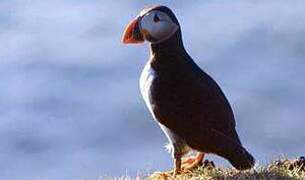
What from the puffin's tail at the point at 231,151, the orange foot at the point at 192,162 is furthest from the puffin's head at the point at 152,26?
the orange foot at the point at 192,162

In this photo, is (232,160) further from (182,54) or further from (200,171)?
(182,54)

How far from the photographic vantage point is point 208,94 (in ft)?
35.4

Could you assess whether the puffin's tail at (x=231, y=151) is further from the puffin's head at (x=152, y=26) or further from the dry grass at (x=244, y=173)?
the puffin's head at (x=152, y=26)

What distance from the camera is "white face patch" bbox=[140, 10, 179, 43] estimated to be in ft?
35.0

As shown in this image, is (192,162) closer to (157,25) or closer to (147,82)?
(147,82)

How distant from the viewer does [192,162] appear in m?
11.0

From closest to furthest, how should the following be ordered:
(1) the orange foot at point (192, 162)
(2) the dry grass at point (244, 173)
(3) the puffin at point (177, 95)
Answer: (2) the dry grass at point (244, 173), (3) the puffin at point (177, 95), (1) the orange foot at point (192, 162)

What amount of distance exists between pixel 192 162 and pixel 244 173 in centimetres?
63

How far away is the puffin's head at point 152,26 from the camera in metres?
10.7

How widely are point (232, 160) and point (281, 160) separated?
0.59m

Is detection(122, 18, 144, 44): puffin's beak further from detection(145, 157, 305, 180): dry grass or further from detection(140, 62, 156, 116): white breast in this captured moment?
detection(145, 157, 305, 180): dry grass

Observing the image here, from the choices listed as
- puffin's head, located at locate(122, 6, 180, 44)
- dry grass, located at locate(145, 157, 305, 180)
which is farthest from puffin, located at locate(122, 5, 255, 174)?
dry grass, located at locate(145, 157, 305, 180)

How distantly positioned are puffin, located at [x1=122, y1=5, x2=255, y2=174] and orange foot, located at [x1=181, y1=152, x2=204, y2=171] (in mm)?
26

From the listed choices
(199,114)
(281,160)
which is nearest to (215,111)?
(199,114)
